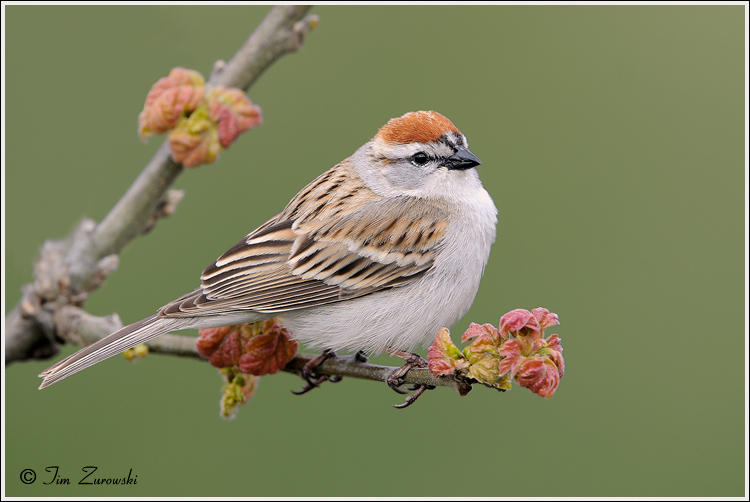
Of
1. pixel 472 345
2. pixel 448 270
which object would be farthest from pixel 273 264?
pixel 472 345

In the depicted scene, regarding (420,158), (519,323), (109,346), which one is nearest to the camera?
(519,323)

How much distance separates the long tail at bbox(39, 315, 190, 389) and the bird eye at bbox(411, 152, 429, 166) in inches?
51.0

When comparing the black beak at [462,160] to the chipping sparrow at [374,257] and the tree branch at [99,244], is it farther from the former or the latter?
the tree branch at [99,244]

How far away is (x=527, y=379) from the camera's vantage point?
202cm

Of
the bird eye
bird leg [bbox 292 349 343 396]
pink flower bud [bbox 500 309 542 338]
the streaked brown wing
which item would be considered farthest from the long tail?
pink flower bud [bbox 500 309 542 338]

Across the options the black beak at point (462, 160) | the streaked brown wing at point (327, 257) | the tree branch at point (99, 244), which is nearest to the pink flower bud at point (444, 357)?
the streaked brown wing at point (327, 257)

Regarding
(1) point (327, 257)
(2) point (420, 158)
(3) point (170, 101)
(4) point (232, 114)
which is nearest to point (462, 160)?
(2) point (420, 158)

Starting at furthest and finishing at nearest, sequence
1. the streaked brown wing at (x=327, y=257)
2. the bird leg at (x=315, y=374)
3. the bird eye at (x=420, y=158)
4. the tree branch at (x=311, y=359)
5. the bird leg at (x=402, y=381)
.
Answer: the bird eye at (x=420, y=158) < the streaked brown wing at (x=327, y=257) < the bird leg at (x=315, y=374) < the tree branch at (x=311, y=359) < the bird leg at (x=402, y=381)

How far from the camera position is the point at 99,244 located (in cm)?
333

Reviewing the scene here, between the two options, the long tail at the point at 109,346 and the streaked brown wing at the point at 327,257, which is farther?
the streaked brown wing at the point at 327,257

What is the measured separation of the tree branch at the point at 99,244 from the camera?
318 cm

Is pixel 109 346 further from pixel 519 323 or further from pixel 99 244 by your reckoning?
pixel 519 323

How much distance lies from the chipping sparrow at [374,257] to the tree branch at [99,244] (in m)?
0.41

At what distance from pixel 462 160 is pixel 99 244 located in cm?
165
